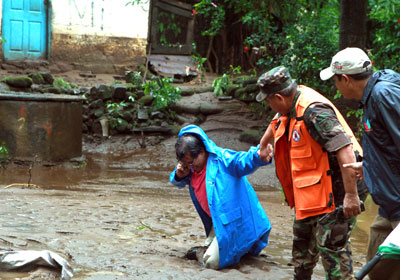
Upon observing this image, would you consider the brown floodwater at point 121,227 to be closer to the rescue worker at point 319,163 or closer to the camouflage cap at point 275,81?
the rescue worker at point 319,163

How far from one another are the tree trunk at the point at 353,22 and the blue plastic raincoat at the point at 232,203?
6.05 meters

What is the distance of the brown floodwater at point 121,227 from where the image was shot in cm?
423

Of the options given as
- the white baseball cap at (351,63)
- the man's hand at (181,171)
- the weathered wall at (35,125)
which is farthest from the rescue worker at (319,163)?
the weathered wall at (35,125)

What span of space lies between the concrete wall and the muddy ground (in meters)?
4.86

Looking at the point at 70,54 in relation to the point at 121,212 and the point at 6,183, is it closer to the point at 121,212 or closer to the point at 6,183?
the point at 6,183

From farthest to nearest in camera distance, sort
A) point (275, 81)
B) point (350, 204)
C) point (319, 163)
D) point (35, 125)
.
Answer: point (35, 125)
point (275, 81)
point (319, 163)
point (350, 204)

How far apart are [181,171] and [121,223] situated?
4.77 ft

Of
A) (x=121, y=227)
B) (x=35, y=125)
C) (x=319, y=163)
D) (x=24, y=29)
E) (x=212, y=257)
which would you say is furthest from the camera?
(x=24, y=29)

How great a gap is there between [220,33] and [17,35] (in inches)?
256

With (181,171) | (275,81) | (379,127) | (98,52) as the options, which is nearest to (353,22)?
(181,171)

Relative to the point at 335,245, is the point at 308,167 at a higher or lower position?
higher

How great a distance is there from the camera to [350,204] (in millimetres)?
3338

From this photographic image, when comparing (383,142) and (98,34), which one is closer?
(383,142)

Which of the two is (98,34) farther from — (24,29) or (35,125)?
(35,125)
